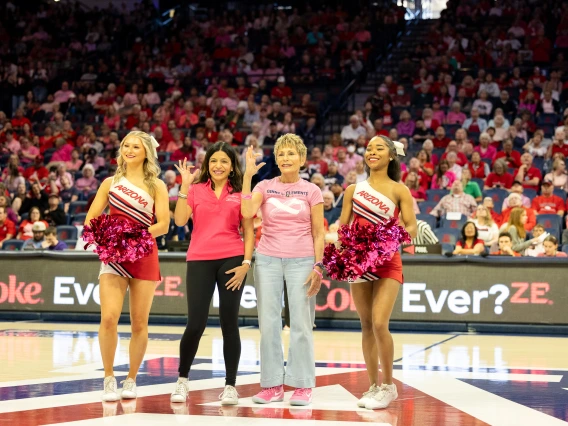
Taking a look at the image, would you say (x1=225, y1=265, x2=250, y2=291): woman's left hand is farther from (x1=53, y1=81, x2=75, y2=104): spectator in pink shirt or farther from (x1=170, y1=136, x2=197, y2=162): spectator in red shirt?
(x1=53, y1=81, x2=75, y2=104): spectator in pink shirt

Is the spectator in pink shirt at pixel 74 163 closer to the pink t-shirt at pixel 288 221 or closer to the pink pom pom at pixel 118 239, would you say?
the pink pom pom at pixel 118 239

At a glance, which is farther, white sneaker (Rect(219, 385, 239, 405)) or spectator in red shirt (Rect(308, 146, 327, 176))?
spectator in red shirt (Rect(308, 146, 327, 176))

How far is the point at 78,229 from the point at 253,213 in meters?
10.1

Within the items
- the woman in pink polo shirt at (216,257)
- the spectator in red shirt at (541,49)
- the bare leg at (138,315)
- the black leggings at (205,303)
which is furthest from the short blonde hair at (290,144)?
the spectator in red shirt at (541,49)

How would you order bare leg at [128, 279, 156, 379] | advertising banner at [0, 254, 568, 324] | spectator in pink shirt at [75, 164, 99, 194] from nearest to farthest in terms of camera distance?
bare leg at [128, 279, 156, 379] → advertising banner at [0, 254, 568, 324] → spectator in pink shirt at [75, 164, 99, 194]

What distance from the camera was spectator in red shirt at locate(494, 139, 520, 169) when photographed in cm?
1730

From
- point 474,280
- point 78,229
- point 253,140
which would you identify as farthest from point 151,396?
point 253,140

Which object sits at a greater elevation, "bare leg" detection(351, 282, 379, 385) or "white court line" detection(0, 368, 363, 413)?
"bare leg" detection(351, 282, 379, 385)

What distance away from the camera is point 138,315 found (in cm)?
678

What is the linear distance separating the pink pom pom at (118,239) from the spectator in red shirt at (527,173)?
1127 centimetres

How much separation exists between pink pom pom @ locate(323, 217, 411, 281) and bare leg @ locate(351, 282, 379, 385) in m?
0.20

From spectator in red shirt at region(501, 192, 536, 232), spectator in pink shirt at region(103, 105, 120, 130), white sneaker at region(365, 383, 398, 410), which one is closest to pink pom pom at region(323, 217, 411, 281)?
white sneaker at region(365, 383, 398, 410)

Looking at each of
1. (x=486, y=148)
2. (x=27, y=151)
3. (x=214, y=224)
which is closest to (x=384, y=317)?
(x=214, y=224)

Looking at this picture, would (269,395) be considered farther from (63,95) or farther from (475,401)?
(63,95)
